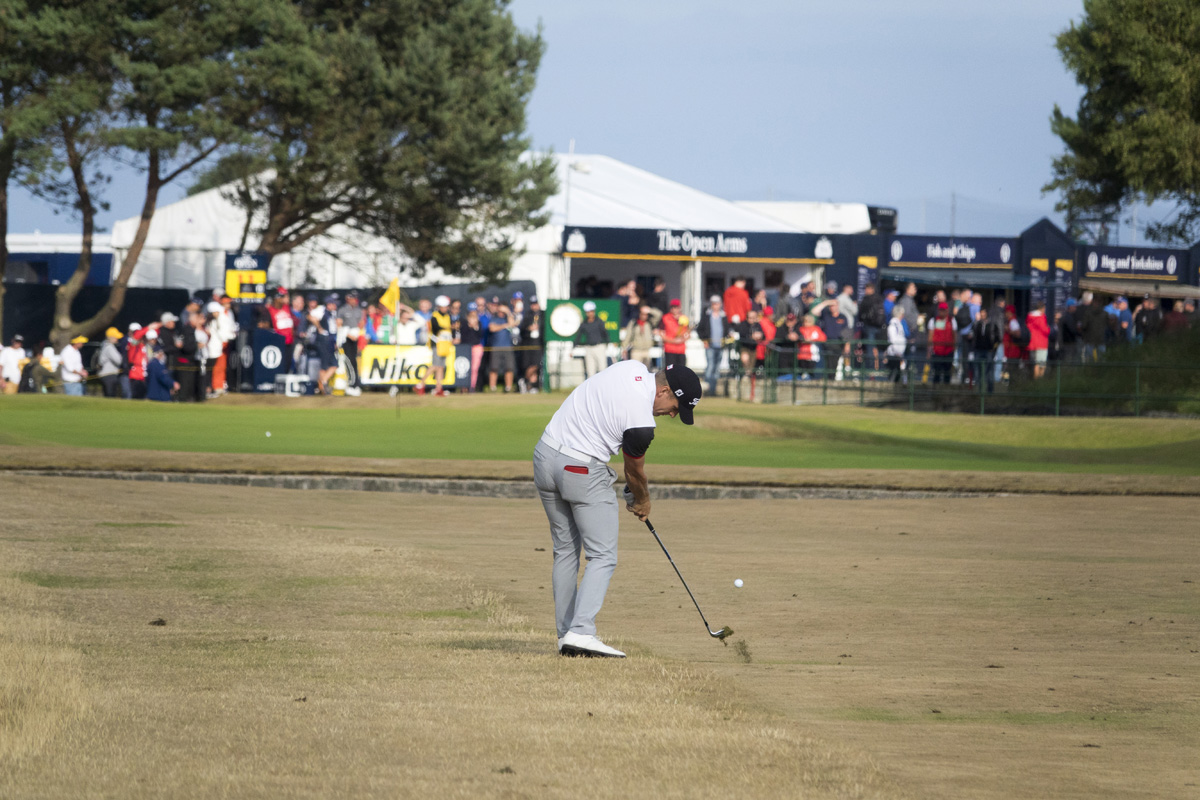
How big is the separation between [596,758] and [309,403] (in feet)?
77.7

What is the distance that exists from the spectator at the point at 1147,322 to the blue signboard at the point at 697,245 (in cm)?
1104

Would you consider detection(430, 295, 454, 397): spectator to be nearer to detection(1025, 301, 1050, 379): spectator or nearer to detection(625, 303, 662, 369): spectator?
detection(625, 303, 662, 369): spectator

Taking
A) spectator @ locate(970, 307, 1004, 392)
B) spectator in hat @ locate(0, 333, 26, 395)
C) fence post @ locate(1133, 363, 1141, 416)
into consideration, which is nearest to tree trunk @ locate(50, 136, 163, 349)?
spectator in hat @ locate(0, 333, 26, 395)

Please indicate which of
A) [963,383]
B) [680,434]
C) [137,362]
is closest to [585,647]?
[680,434]

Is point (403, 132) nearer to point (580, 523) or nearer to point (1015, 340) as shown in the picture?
point (1015, 340)

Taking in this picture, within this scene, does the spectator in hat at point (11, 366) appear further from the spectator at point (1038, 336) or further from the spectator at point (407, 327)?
the spectator at point (1038, 336)

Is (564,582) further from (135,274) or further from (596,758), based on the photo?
(135,274)

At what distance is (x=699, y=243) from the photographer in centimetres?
4209

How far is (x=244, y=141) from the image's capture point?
35.0 meters

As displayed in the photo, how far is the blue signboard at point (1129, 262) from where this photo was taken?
163ft

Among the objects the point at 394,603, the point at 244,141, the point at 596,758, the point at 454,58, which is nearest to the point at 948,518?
the point at 394,603

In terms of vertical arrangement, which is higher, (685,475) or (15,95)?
(15,95)

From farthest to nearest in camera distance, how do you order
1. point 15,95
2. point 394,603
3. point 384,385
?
point 15,95 → point 384,385 → point 394,603

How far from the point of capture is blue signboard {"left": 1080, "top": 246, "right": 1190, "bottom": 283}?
4956cm
